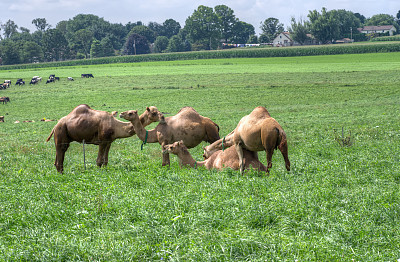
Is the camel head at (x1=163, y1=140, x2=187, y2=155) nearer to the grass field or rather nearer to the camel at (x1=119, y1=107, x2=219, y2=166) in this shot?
the grass field

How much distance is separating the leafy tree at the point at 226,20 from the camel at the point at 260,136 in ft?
600

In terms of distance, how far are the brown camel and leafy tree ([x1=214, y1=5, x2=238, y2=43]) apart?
18104cm

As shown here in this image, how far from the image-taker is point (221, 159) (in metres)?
13.8

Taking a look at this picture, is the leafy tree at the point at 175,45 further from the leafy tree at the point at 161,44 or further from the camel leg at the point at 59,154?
the camel leg at the point at 59,154

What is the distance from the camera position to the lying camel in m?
13.4

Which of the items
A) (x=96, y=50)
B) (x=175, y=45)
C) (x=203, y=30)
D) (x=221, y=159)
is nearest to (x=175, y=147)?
(x=221, y=159)

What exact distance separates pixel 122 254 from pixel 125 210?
2.03m

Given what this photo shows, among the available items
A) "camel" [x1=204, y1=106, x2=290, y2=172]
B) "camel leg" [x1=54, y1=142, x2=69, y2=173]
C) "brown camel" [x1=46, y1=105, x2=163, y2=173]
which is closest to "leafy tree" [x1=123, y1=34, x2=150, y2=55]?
"brown camel" [x1=46, y1=105, x2=163, y2=173]

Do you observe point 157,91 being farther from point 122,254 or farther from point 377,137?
point 122,254

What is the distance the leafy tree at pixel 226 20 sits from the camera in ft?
632

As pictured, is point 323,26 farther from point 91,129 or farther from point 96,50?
point 91,129

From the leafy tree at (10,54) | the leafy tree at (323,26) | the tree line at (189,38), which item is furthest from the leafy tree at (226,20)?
the leafy tree at (10,54)

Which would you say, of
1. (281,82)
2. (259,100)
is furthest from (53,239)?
(281,82)

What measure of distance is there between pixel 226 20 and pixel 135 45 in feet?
131
